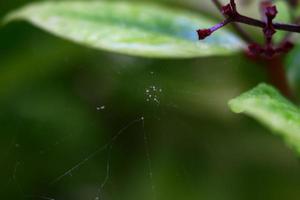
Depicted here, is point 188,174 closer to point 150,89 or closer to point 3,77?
point 150,89

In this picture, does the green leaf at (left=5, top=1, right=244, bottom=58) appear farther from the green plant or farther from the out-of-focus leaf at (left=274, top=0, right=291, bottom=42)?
the out-of-focus leaf at (left=274, top=0, right=291, bottom=42)

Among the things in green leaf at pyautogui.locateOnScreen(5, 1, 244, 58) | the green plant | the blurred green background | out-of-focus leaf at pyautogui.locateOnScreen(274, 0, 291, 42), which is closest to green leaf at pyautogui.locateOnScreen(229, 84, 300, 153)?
the green plant

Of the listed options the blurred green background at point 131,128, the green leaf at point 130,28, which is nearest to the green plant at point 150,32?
the green leaf at point 130,28

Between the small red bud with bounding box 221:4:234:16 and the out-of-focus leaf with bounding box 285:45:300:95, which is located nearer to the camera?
the small red bud with bounding box 221:4:234:16

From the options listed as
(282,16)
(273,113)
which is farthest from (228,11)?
(282,16)

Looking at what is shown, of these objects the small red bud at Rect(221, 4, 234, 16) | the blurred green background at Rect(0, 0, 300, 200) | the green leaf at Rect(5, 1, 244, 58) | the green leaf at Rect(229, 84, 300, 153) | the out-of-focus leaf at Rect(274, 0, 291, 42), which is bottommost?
the blurred green background at Rect(0, 0, 300, 200)

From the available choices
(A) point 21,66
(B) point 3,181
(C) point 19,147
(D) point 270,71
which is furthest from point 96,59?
(D) point 270,71
